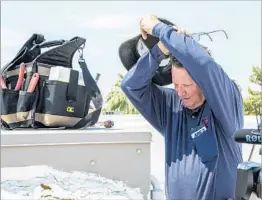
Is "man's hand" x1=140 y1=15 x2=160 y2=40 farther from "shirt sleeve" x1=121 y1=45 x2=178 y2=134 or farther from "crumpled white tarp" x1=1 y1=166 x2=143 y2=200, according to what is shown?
"crumpled white tarp" x1=1 y1=166 x2=143 y2=200

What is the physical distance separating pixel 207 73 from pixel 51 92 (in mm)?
728

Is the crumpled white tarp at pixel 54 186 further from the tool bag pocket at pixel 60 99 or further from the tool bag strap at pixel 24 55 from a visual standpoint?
the tool bag strap at pixel 24 55

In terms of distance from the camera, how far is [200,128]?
198 centimetres

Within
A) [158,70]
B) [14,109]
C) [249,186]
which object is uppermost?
[158,70]

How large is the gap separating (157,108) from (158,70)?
176 millimetres

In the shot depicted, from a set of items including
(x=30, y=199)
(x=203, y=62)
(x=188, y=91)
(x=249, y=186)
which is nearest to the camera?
(x=249, y=186)

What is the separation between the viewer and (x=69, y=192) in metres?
1.81

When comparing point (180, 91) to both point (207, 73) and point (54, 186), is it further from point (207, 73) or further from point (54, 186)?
point (54, 186)

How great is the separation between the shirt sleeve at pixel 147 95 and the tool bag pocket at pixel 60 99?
235mm

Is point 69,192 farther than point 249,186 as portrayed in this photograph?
Yes

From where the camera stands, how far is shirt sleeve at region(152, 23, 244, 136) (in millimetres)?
1847

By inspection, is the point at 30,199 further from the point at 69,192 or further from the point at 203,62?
the point at 203,62

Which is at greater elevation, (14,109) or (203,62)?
(203,62)

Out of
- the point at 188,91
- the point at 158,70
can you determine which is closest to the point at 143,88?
the point at 158,70
